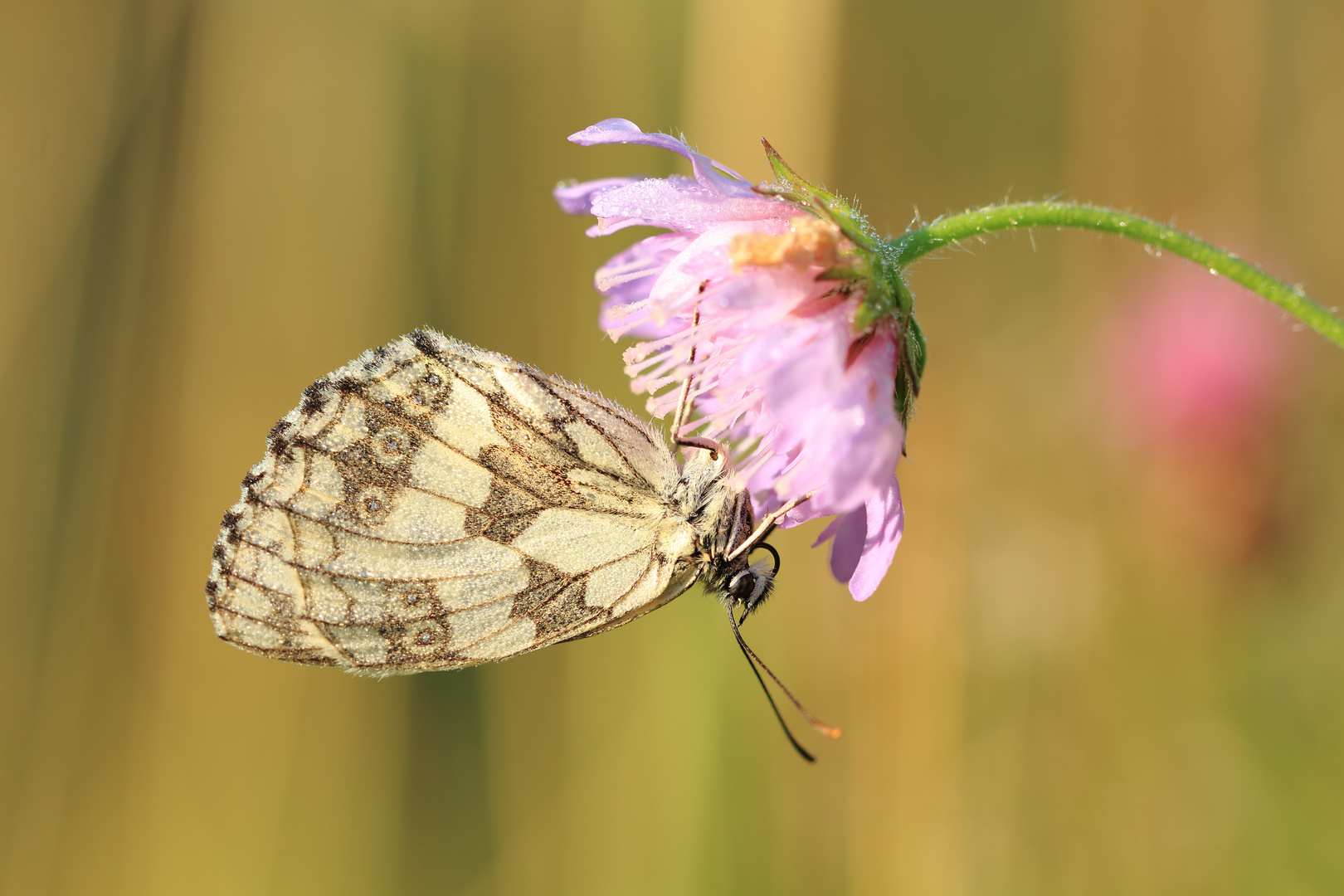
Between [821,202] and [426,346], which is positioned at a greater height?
[821,202]

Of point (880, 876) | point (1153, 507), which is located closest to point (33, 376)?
point (880, 876)

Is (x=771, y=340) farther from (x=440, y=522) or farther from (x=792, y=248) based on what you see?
(x=440, y=522)

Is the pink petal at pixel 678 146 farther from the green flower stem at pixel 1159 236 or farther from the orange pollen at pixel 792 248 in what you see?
the green flower stem at pixel 1159 236

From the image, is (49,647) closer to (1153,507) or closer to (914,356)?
(914,356)

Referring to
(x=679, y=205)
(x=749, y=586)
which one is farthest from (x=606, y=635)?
(x=679, y=205)

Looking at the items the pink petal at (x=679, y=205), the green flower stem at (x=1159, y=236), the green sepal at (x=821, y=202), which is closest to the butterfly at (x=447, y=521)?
the pink petal at (x=679, y=205)

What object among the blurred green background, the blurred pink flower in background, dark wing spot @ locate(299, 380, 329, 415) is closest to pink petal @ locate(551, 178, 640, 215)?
dark wing spot @ locate(299, 380, 329, 415)
